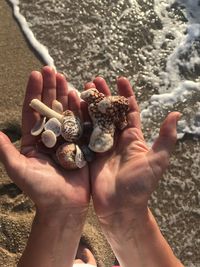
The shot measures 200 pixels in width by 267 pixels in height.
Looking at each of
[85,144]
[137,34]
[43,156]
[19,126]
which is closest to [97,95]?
[85,144]

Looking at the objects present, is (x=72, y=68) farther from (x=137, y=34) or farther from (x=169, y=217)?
(x=169, y=217)

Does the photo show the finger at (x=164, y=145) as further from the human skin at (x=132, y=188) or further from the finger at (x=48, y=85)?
the finger at (x=48, y=85)

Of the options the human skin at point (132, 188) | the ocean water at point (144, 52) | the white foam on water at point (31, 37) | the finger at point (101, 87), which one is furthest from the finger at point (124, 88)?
the white foam on water at point (31, 37)

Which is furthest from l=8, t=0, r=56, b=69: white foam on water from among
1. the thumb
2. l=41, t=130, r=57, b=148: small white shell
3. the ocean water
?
the thumb

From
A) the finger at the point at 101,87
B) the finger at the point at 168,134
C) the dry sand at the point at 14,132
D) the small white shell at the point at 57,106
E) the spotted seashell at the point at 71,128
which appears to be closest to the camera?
the finger at the point at 168,134

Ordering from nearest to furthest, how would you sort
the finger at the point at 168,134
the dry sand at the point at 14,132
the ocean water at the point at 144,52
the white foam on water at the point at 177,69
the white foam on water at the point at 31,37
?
the finger at the point at 168,134 < the dry sand at the point at 14,132 < the ocean water at the point at 144,52 < the white foam on water at the point at 177,69 < the white foam on water at the point at 31,37

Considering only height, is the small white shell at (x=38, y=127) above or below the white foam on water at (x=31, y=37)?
below
